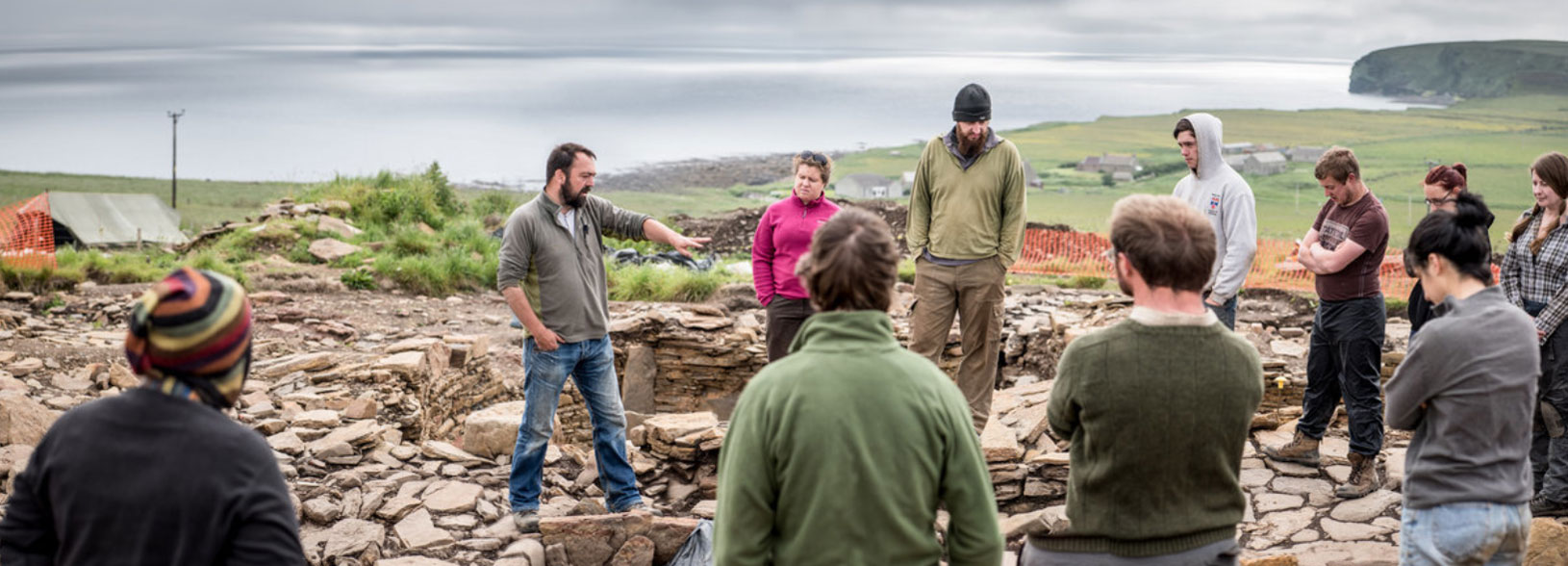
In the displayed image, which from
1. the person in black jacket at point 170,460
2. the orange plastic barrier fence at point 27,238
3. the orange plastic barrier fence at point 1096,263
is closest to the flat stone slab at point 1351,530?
the person in black jacket at point 170,460

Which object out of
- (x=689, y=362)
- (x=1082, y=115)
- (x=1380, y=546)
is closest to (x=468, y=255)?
(x=689, y=362)

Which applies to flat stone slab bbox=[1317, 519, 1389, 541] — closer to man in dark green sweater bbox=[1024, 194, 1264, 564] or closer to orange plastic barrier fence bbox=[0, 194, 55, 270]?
man in dark green sweater bbox=[1024, 194, 1264, 564]

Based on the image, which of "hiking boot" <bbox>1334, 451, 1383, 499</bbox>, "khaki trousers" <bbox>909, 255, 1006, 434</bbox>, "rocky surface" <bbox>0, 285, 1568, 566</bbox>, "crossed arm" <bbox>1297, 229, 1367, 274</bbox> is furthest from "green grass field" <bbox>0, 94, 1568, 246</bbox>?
"hiking boot" <bbox>1334, 451, 1383, 499</bbox>

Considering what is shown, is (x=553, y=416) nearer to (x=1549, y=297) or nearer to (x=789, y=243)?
(x=789, y=243)

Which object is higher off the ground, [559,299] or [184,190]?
[559,299]

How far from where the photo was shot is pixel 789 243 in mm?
6352

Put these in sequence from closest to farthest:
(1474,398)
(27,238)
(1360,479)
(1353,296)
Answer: (1474,398)
(1353,296)
(1360,479)
(27,238)

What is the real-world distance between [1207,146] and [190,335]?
550cm

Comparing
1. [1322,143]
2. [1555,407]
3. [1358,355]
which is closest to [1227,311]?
[1358,355]

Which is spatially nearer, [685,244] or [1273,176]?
[685,244]

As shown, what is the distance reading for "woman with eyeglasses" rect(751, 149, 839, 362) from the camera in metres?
6.30

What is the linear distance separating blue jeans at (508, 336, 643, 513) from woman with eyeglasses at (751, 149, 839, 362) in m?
1.12

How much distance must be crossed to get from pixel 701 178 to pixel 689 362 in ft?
190

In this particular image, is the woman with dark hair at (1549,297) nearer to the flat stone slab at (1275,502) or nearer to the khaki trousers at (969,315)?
the flat stone slab at (1275,502)
